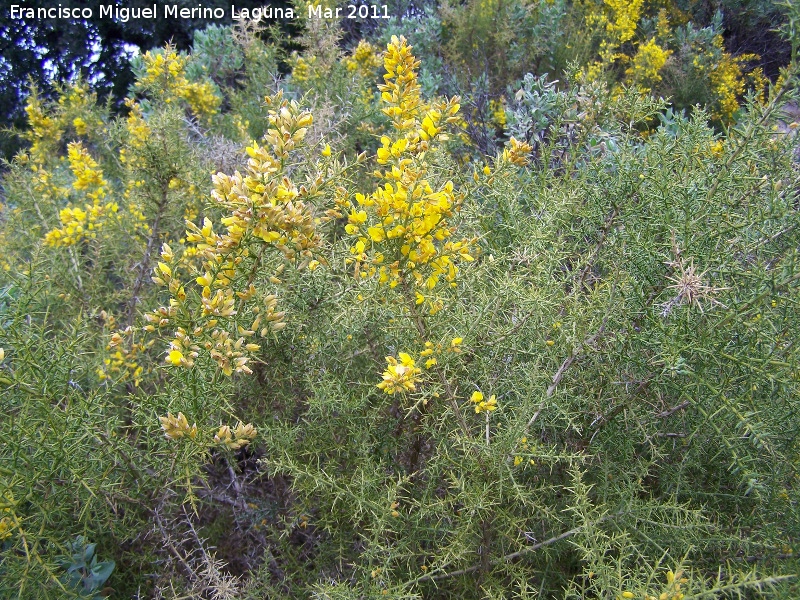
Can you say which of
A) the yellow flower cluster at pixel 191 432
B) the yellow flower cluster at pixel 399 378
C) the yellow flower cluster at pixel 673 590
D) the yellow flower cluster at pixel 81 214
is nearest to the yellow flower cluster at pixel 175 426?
the yellow flower cluster at pixel 191 432

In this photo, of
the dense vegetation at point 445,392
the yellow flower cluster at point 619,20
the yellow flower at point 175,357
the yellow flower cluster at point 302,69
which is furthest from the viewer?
the yellow flower cluster at point 619,20

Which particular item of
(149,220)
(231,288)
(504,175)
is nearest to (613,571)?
(231,288)

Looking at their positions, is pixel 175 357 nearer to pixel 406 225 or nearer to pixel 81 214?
pixel 406 225

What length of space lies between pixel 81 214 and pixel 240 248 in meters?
1.87

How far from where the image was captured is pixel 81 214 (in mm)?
2746

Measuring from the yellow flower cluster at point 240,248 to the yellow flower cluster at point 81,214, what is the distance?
5.52 ft

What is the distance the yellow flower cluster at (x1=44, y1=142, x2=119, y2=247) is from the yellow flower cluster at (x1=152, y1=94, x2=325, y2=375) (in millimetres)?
1681

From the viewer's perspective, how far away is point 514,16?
5.24 m

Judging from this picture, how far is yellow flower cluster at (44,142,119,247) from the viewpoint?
2.72 m

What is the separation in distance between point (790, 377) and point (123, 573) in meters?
1.91

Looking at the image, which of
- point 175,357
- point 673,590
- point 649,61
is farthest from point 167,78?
point 649,61

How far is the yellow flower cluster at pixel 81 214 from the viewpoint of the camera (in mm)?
2717

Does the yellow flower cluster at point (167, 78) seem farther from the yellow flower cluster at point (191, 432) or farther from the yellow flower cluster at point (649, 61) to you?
the yellow flower cluster at point (649, 61)

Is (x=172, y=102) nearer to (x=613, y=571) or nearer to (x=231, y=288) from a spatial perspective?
(x=231, y=288)
